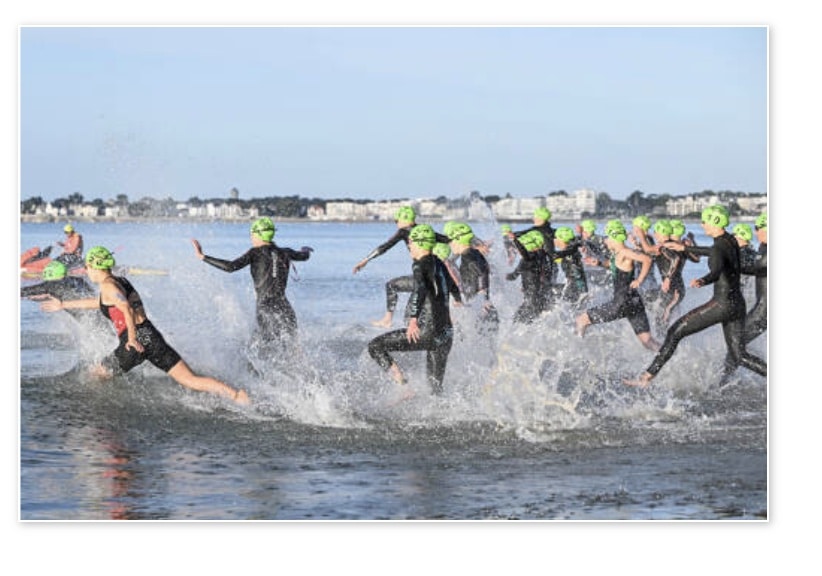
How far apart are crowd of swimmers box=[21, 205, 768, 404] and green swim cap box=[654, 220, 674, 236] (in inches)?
0.5

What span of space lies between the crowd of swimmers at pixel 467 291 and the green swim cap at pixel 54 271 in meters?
0.01

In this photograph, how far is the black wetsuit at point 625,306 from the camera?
1470cm

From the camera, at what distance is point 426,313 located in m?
12.1

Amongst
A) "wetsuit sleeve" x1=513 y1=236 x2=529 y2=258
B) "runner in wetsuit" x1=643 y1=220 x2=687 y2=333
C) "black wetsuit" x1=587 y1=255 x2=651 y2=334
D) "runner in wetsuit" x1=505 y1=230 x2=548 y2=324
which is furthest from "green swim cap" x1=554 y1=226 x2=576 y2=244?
"black wetsuit" x1=587 y1=255 x2=651 y2=334

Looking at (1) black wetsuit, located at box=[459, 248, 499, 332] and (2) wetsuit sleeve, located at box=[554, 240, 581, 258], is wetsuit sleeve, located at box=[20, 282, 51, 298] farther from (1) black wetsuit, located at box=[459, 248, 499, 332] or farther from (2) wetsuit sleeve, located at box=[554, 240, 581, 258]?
(2) wetsuit sleeve, located at box=[554, 240, 581, 258]

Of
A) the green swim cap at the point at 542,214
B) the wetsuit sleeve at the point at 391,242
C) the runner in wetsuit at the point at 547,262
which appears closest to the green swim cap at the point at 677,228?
the runner in wetsuit at the point at 547,262

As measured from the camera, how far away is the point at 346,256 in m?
44.2

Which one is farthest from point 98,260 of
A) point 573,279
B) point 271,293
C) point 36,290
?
point 573,279

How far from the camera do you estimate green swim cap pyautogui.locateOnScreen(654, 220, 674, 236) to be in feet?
54.2
